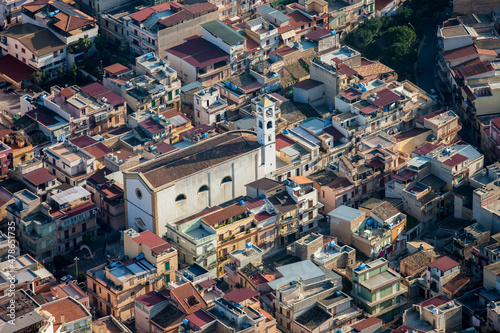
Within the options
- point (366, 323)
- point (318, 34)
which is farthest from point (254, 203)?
point (318, 34)

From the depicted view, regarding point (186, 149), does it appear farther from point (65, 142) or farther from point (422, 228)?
point (422, 228)

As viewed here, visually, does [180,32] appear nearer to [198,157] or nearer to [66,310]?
[198,157]

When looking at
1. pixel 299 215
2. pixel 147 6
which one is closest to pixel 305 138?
pixel 299 215

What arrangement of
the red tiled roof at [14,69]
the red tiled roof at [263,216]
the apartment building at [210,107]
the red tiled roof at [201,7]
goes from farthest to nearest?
the red tiled roof at [201,7] < the red tiled roof at [14,69] < the apartment building at [210,107] < the red tiled roof at [263,216]

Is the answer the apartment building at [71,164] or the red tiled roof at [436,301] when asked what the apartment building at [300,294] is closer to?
the red tiled roof at [436,301]

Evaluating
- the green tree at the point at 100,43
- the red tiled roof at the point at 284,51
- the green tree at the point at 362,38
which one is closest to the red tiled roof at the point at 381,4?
the green tree at the point at 362,38

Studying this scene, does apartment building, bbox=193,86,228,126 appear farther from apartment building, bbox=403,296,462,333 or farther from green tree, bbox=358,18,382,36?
apartment building, bbox=403,296,462,333
